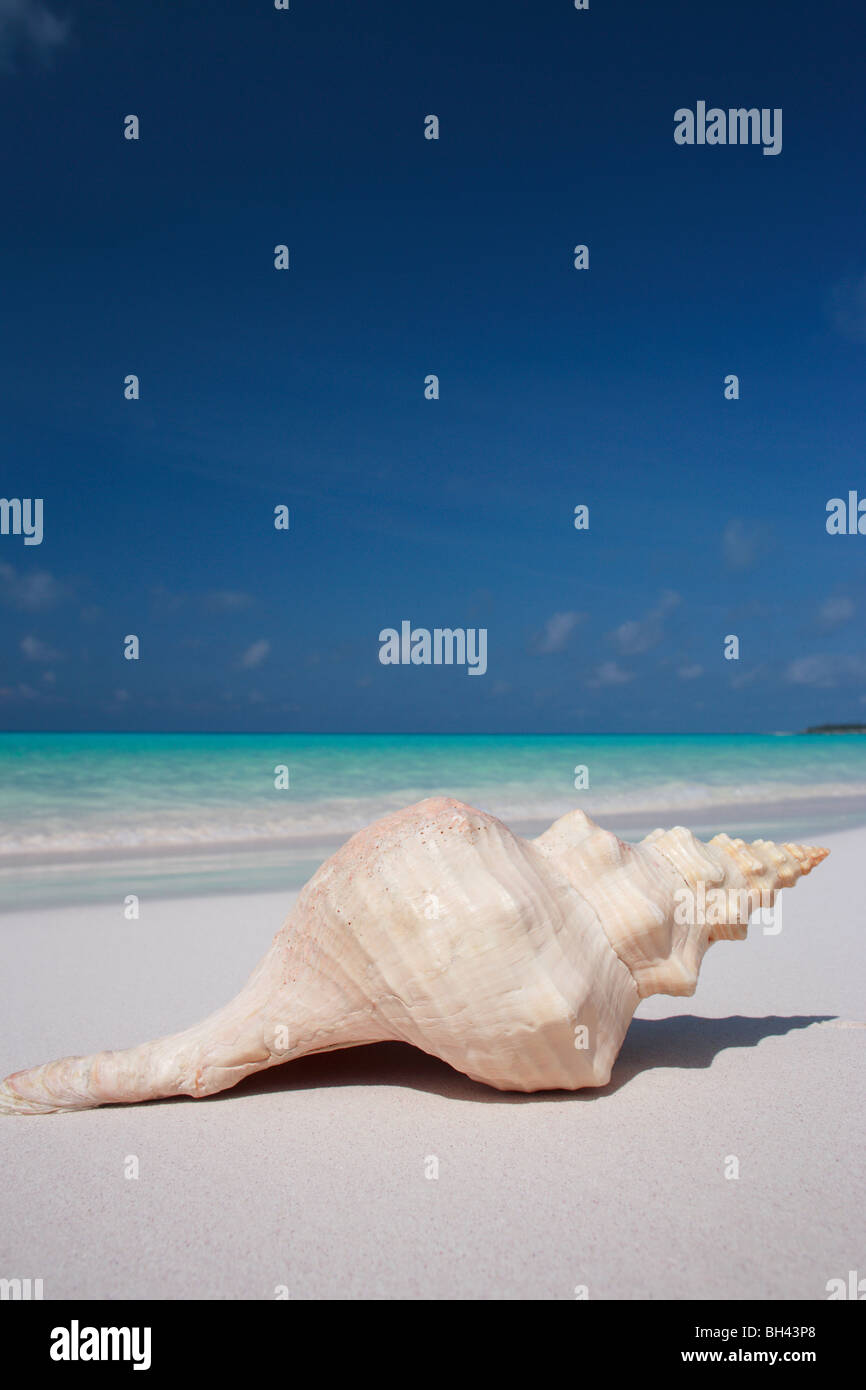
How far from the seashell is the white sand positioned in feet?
0.48

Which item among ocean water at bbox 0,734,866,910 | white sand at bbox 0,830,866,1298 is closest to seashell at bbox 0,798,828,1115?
white sand at bbox 0,830,866,1298

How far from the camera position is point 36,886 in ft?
25.7

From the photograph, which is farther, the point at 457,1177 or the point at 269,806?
the point at 269,806

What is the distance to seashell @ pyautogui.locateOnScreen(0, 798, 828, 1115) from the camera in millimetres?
2781

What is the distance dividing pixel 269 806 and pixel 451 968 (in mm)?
13108

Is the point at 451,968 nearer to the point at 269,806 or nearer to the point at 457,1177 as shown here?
the point at 457,1177

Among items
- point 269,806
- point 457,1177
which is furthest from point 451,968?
point 269,806

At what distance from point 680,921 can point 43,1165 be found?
7.11 feet

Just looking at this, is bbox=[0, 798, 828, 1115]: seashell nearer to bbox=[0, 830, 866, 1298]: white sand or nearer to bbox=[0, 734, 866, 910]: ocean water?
bbox=[0, 830, 866, 1298]: white sand

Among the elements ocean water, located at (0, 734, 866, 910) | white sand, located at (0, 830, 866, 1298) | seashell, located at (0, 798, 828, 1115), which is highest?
ocean water, located at (0, 734, 866, 910)

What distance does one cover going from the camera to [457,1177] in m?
2.48

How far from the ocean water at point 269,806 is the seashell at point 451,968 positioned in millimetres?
4454
